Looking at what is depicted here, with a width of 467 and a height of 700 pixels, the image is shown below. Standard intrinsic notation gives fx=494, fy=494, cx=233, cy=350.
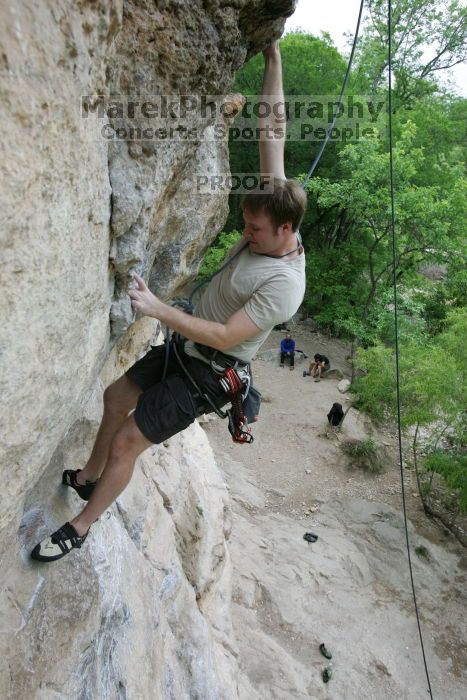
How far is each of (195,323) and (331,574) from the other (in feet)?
22.1

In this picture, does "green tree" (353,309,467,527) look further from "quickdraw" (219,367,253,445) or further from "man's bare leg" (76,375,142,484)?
"man's bare leg" (76,375,142,484)

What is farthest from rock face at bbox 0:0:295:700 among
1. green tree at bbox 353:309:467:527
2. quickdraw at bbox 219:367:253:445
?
green tree at bbox 353:309:467:527

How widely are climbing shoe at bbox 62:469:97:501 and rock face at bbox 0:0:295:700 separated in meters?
0.09

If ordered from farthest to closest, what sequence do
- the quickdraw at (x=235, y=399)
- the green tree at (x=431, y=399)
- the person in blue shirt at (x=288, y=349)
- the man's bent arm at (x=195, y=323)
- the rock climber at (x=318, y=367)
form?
the person in blue shirt at (x=288, y=349) < the rock climber at (x=318, y=367) < the green tree at (x=431, y=399) < the quickdraw at (x=235, y=399) < the man's bent arm at (x=195, y=323)

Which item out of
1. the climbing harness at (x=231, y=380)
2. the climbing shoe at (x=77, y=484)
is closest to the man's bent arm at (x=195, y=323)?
the climbing harness at (x=231, y=380)

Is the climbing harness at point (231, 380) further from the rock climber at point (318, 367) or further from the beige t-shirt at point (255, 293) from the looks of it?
the rock climber at point (318, 367)

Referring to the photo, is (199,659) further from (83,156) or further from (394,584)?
(394,584)

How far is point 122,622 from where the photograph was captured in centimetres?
321

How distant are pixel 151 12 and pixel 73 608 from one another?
10.5 ft

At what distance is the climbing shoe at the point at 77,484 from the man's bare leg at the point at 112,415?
0.04 meters

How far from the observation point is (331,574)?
788 cm

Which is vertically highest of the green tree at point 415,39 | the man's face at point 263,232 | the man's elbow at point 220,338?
the green tree at point 415,39

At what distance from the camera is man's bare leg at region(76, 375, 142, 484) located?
316 centimetres

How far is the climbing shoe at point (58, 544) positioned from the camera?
2.77 metres
